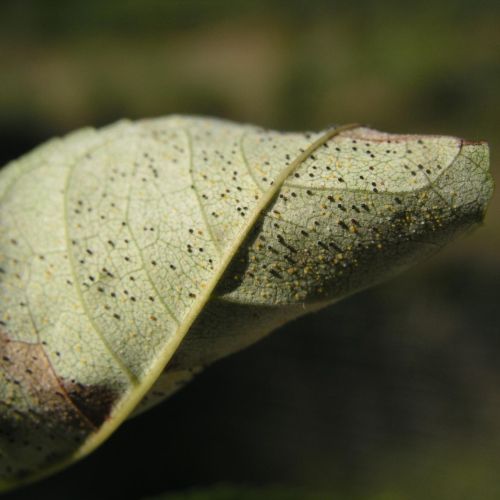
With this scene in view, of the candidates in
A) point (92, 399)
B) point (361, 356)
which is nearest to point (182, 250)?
point (92, 399)

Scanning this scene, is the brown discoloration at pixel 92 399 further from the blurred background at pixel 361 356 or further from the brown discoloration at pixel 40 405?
the blurred background at pixel 361 356

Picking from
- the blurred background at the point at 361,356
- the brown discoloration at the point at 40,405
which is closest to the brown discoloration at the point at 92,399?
the brown discoloration at the point at 40,405

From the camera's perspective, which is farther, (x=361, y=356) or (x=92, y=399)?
(x=361, y=356)

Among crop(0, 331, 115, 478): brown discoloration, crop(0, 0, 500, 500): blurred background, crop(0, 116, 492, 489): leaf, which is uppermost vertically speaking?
crop(0, 116, 492, 489): leaf

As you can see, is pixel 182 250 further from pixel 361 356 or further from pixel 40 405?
pixel 361 356

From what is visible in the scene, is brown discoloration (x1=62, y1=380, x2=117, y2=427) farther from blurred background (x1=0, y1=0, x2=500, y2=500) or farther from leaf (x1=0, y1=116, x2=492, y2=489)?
blurred background (x1=0, y1=0, x2=500, y2=500)

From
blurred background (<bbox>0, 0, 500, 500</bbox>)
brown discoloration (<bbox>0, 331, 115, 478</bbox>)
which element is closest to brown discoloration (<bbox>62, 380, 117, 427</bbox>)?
brown discoloration (<bbox>0, 331, 115, 478</bbox>)
